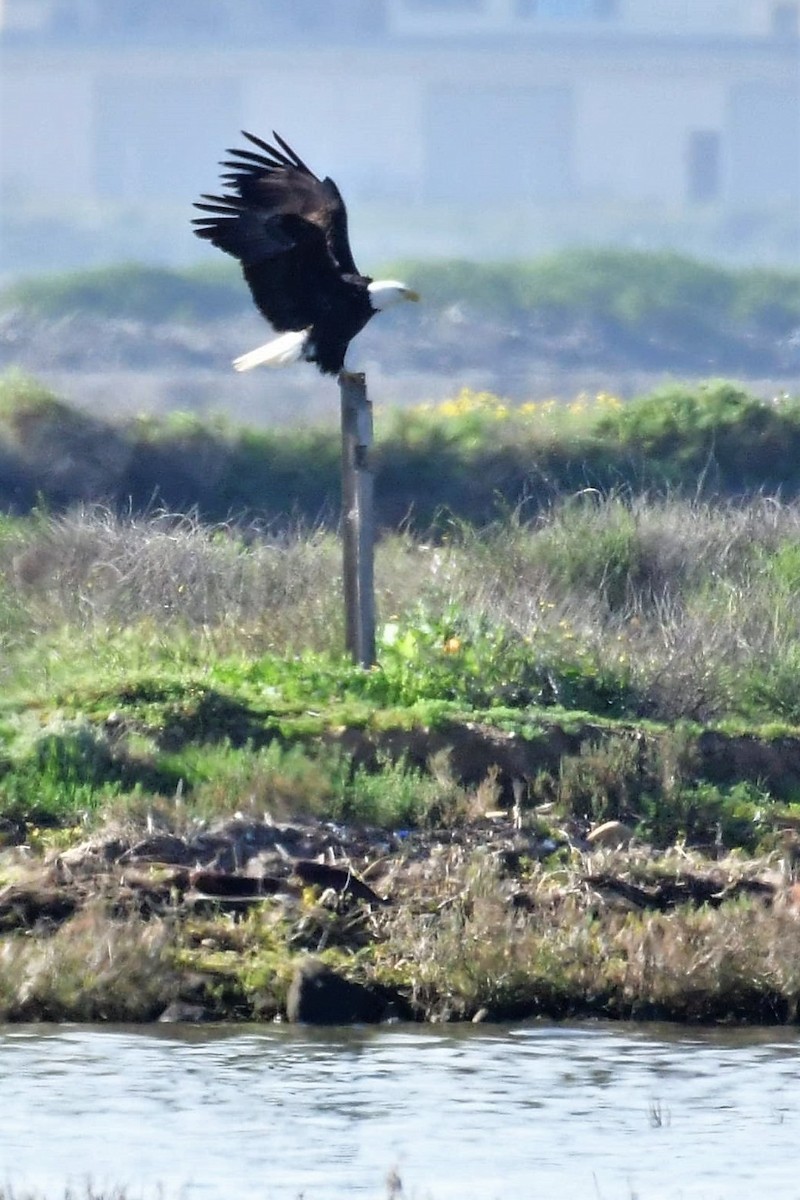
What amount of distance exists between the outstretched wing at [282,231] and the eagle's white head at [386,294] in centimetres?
15

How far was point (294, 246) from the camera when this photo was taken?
41.2ft

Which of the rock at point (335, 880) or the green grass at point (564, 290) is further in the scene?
the green grass at point (564, 290)

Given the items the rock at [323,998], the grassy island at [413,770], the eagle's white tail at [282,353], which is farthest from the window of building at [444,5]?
the rock at [323,998]

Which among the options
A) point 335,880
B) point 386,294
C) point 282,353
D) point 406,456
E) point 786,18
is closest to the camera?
point 335,880

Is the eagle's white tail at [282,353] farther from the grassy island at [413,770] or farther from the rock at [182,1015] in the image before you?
the rock at [182,1015]

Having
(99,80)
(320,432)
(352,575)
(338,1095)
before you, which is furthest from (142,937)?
(99,80)

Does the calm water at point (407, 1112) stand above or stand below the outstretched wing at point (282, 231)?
below

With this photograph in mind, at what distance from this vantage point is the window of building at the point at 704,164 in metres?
56.4

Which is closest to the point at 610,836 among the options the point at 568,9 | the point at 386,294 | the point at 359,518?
the point at 359,518

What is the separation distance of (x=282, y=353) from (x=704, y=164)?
1790 inches

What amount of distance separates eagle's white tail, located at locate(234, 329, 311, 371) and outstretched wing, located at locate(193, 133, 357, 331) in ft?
1.19

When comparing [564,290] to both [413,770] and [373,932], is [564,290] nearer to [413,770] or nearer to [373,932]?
[413,770]

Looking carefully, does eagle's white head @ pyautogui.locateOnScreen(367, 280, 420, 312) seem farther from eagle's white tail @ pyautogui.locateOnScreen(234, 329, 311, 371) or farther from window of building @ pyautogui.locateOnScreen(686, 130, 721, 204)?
window of building @ pyautogui.locateOnScreen(686, 130, 721, 204)

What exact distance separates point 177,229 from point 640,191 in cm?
1021
